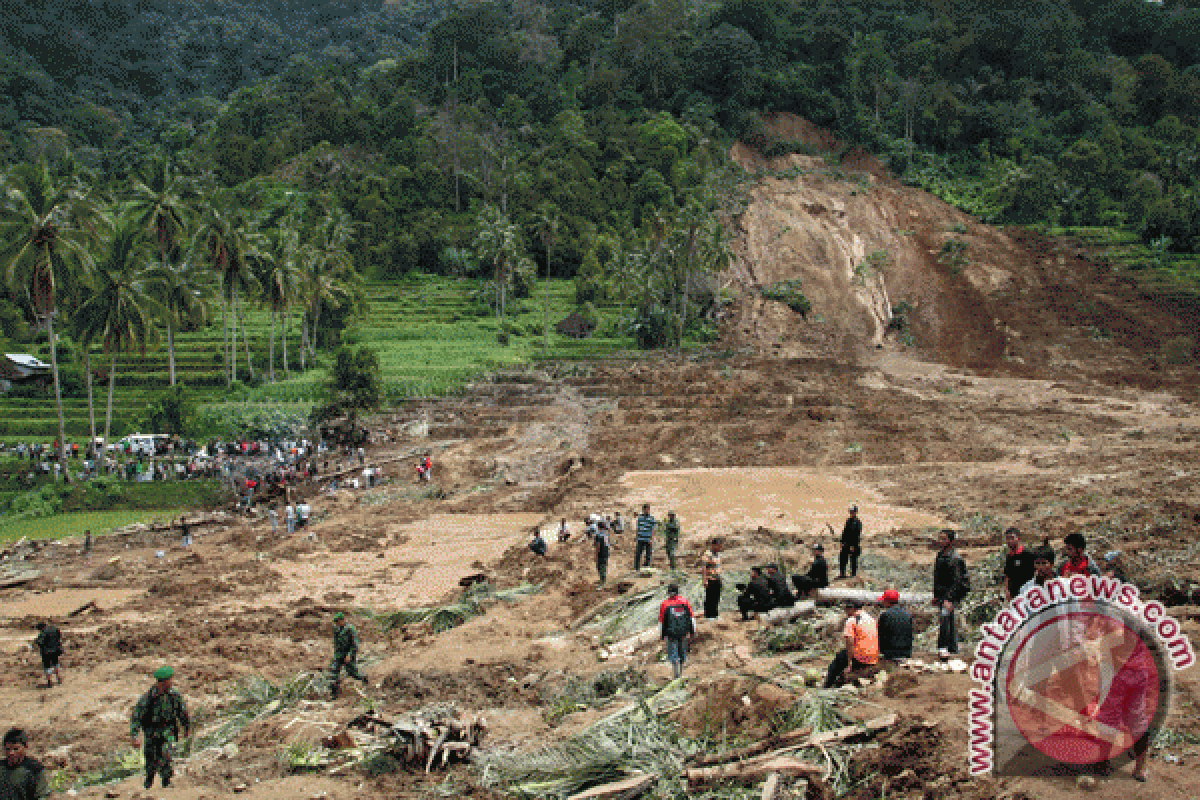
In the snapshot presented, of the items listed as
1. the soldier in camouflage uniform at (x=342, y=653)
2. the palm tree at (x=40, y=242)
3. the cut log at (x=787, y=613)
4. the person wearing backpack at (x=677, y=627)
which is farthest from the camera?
the palm tree at (x=40, y=242)

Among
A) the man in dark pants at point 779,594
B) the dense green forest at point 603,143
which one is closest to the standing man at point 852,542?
the man in dark pants at point 779,594

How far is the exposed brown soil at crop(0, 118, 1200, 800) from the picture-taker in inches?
461

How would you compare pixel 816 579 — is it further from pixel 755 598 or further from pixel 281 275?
pixel 281 275

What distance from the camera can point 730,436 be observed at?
3869 cm

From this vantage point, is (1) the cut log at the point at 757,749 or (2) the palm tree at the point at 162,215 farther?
(2) the palm tree at the point at 162,215

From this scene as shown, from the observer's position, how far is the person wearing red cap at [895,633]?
11.0 metres

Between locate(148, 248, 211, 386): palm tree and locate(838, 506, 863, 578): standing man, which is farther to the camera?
locate(148, 248, 211, 386): palm tree

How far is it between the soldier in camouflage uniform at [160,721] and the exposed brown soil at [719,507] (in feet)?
2.18

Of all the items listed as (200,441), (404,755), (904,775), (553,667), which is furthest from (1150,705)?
(200,441)

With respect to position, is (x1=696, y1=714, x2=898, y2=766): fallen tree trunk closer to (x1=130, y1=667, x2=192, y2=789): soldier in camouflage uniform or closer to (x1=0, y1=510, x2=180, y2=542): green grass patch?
(x1=130, y1=667, x2=192, y2=789): soldier in camouflage uniform

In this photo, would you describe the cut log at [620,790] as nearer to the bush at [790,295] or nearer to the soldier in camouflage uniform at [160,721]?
the soldier in camouflage uniform at [160,721]

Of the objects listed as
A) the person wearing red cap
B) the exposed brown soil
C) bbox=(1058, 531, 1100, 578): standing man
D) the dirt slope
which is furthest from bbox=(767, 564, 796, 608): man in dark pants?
the dirt slope

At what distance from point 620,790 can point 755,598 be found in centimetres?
630

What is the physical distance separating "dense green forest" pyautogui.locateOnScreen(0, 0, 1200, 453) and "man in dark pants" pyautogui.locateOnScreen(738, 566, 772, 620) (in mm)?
33371
